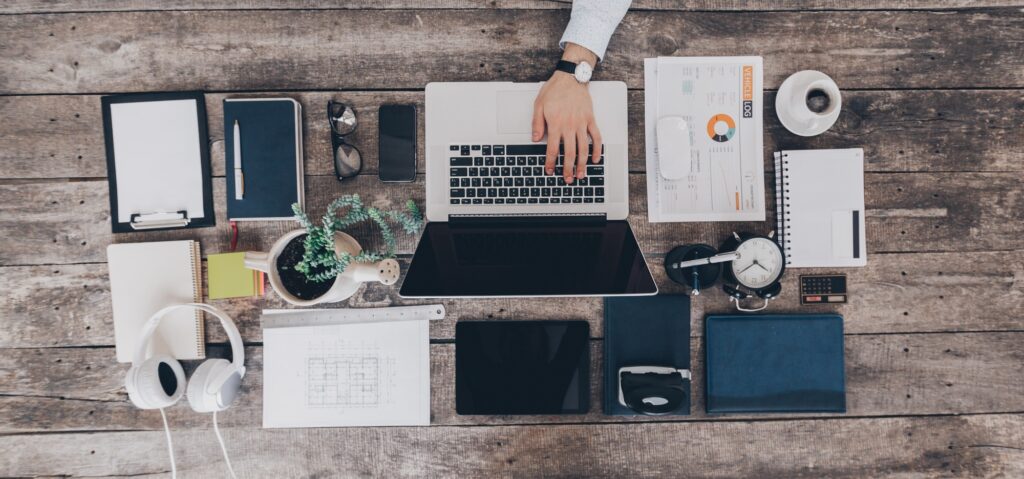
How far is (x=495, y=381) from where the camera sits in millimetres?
1275

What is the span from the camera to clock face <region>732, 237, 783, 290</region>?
1.20 m

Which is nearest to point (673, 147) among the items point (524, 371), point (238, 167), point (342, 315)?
point (524, 371)

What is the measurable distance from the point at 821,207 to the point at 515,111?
30.0 inches

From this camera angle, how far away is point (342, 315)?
1294 mm

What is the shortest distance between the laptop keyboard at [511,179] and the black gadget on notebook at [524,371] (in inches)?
12.0

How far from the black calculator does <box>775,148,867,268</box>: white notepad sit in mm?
30

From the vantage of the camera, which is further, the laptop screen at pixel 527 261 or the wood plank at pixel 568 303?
the wood plank at pixel 568 303

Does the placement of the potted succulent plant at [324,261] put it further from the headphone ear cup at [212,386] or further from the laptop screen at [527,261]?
the headphone ear cup at [212,386]

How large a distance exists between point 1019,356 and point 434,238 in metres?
1.44

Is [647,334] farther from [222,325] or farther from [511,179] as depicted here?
[222,325]

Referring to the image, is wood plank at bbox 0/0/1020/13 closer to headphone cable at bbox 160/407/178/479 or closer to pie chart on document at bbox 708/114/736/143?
pie chart on document at bbox 708/114/736/143

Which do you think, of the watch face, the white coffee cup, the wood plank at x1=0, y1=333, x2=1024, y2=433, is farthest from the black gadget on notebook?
the white coffee cup

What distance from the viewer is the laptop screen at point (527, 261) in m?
1.04

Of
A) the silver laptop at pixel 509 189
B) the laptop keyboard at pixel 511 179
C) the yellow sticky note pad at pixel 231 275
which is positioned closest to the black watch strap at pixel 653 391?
the silver laptop at pixel 509 189
